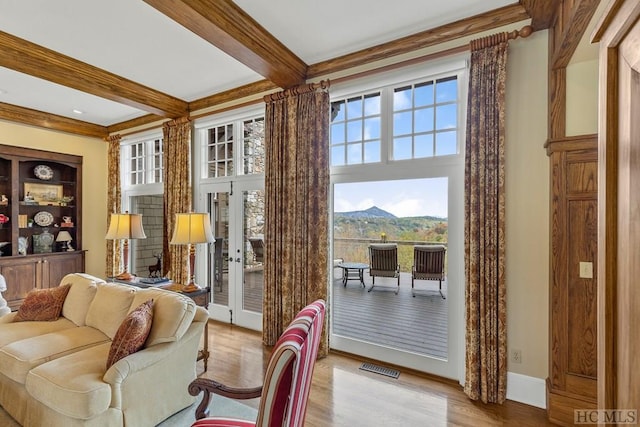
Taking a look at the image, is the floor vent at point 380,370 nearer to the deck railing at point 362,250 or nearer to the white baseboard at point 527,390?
the white baseboard at point 527,390

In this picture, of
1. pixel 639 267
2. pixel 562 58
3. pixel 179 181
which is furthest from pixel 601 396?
pixel 179 181

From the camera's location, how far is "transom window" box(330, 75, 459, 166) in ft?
10.2

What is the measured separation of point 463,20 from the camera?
2.77 m

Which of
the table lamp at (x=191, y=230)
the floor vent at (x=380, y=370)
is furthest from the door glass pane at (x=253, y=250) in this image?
the floor vent at (x=380, y=370)

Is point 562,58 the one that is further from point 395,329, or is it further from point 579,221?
point 395,329

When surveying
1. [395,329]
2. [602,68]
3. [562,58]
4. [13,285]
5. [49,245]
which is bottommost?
[395,329]

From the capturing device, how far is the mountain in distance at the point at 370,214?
3.71 m

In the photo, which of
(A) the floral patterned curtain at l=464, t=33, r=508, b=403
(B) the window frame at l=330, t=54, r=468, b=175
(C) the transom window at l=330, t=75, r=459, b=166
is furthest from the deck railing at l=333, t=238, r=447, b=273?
(C) the transom window at l=330, t=75, r=459, b=166

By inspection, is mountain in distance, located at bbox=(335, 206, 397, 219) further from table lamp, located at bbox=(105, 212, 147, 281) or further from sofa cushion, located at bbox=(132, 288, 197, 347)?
table lamp, located at bbox=(105, 212, 147, 281)

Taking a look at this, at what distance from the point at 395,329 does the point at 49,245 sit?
19.5 feet

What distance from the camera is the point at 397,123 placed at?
3352mm

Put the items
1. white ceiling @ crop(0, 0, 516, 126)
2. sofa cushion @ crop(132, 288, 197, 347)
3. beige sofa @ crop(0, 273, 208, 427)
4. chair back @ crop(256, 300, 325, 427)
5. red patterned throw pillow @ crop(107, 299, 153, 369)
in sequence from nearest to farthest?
chair back @ crop(256, 300, 325, 427) < beige sofa @ crop(0, 273, 208, 427) < red patterned throw pillow @ crop(107, 299, 153, 369) < sofa cushion @ crop(132, 288, 197, 347) < white ceiling @ crop(0, 0, 516, 126)

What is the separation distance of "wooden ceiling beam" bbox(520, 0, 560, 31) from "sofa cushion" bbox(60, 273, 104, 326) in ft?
14.6

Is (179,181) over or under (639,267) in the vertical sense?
over
